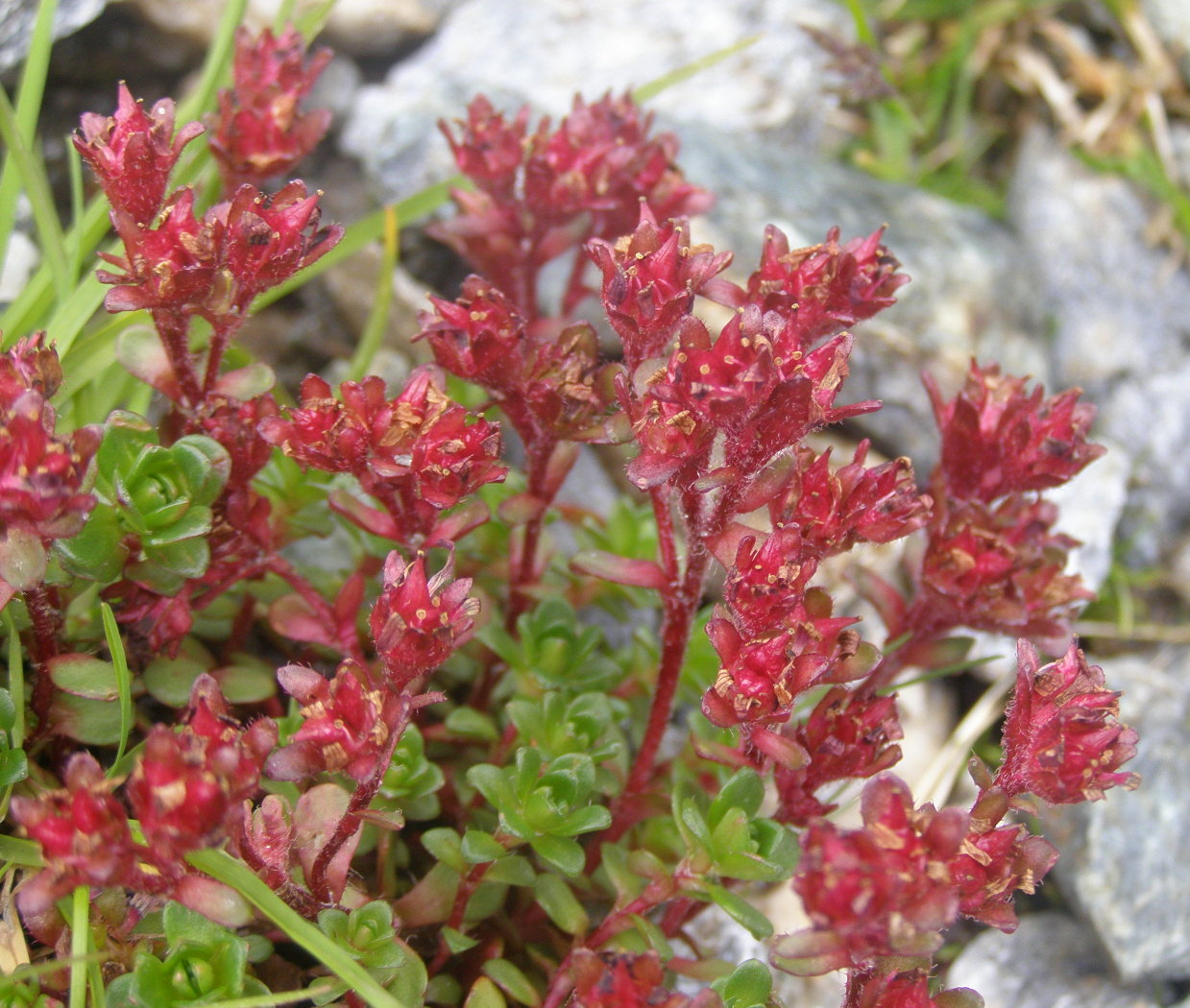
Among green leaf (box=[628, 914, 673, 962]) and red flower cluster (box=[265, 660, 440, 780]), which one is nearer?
red flower cluster (box=[265, 660, 440, 780])

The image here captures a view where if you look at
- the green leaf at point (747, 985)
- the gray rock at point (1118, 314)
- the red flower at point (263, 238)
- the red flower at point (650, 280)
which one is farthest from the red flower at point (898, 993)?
the gray rock at point (1118, 314)

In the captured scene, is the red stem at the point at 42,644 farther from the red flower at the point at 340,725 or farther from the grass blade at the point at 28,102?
the grass blade at the point at 28,102

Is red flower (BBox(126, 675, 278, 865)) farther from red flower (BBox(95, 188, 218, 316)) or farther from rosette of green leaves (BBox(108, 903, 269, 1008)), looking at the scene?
red flower (BBox(95, 188, 218, 316))

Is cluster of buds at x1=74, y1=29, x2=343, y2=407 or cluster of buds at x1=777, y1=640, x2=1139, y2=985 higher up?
cluster of buds at x1=74, y1=29, x2=343, y2=407

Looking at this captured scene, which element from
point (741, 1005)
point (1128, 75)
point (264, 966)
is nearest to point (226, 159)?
point (264, 966)

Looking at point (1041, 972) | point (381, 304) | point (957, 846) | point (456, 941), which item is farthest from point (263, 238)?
point (1041, 972)

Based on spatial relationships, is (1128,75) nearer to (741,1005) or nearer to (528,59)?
(528,59)

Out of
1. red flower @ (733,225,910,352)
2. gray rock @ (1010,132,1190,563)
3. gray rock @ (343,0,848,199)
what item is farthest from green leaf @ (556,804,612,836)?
gray rock @ (343,0,848,199)
